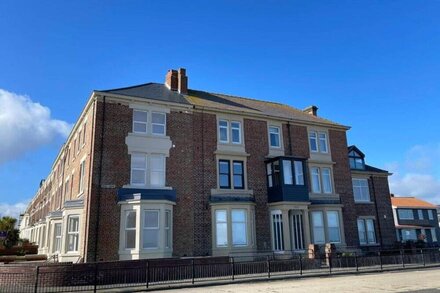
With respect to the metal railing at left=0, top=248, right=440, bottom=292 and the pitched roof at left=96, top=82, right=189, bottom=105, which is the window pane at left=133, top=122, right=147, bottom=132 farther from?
the metal railing at left=0, top=248, right=440, bottom=292

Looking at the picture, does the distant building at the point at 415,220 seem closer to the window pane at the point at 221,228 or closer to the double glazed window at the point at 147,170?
the window pane at the point at 221,228

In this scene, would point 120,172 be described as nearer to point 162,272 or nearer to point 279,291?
point 162,272

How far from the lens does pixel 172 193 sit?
22750 mm

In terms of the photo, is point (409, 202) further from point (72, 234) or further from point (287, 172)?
point (72, 234)

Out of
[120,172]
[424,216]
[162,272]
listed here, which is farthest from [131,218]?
[424,216]

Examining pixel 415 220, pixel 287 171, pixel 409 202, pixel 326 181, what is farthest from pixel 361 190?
pixel 409 202

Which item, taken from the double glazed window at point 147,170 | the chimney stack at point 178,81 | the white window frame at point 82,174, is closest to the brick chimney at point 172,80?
the chimney stack at point 178,81

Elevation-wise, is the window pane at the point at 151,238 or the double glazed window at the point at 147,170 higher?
the double glazed window at the point at 147,170

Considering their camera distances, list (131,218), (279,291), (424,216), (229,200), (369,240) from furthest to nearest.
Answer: (424,216)
(369,240)
(229,200)
(131,218)
(279,291)

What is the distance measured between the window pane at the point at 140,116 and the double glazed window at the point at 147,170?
2.31 metres

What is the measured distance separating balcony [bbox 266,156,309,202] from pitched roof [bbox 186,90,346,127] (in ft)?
13.1

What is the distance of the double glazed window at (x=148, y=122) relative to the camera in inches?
918

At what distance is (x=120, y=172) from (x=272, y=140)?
39.3ft

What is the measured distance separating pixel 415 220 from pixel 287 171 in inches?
1752
